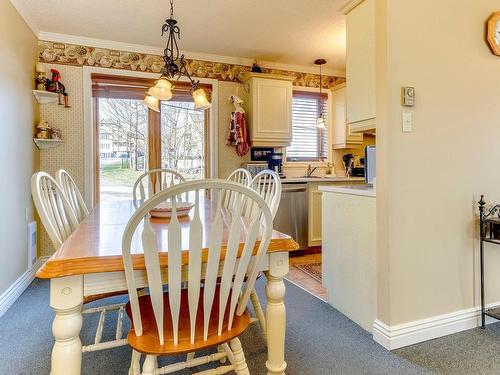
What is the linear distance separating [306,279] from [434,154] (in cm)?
160

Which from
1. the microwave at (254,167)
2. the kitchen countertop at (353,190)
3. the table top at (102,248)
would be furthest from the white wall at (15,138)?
the kitchen countertop at (353,190)

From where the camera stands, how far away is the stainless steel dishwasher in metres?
3.67

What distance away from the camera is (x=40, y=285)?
9.05 feet

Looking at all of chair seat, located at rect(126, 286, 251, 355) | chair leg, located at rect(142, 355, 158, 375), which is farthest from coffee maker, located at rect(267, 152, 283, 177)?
chair leg, located at rect(142, 355, 158, 375)

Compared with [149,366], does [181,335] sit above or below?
above

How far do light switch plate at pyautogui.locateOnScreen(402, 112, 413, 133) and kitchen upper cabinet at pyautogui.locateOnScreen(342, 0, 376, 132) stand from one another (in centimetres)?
23

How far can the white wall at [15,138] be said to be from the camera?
234 centimetres

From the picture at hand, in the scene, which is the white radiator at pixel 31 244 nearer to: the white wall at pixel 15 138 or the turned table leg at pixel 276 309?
the white wall at pixel 15 138

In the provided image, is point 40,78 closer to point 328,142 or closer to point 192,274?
point 192,274

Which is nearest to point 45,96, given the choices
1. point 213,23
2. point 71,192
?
point 71,192

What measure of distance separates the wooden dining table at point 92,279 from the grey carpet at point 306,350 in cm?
49

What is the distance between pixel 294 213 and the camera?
12.2ft

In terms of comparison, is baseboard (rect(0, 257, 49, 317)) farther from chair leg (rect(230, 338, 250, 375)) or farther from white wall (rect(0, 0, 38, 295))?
chair leg (rect(230, 338, 250, 375))

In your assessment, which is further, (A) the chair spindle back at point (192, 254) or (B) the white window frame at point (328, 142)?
(B) the white window frame at point (328, 142)
